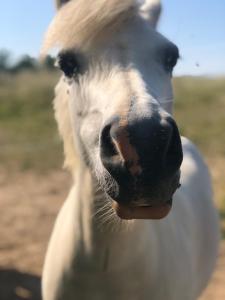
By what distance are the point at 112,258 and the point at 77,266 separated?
0.49 feet

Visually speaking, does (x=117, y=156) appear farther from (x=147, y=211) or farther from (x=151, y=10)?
(x=151, y=10)

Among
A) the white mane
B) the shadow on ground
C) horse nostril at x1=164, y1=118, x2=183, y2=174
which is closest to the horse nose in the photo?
horse nostril at x1=164, y1=118, x2=183, y2=174

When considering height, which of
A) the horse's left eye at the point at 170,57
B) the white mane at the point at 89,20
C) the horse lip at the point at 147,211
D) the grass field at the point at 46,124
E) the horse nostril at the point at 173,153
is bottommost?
the grass field at the point at 46,124

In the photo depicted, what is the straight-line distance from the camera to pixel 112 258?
1854mm

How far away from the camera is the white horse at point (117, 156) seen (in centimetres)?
137

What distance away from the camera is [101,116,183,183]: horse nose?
133cm

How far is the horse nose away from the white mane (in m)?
0.47

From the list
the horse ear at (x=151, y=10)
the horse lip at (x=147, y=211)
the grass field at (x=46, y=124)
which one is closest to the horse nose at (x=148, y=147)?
the horse lip at (x=147, y=211)

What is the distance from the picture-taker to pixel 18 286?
398cm

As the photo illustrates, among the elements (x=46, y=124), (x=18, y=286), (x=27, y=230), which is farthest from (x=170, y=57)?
(x=46, y=124)

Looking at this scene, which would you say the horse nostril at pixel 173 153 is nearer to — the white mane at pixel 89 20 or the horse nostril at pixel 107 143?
the horse nostril at pixel 107 143

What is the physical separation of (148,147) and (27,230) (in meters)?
4.16

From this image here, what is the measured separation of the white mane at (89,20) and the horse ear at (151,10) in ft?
0.75

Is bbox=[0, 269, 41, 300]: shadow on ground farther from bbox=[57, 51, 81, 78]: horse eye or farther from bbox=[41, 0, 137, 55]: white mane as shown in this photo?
bbox=[41, 0, 137, 55]: white mane
